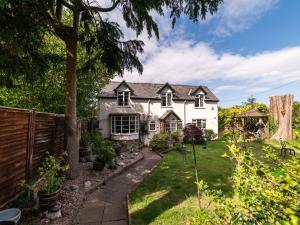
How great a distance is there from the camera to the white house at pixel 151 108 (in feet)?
73.3

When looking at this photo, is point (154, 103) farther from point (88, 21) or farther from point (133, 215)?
point (133, 215)

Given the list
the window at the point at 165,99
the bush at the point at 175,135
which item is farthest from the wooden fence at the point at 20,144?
the window at the point at 165,99

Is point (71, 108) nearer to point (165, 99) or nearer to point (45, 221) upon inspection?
point (45, 221)

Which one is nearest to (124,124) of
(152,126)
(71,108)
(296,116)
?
(152,126)

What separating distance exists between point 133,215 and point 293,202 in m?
4.60

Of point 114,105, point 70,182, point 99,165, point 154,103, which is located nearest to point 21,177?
point 70,182

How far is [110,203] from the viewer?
6754 millimetres

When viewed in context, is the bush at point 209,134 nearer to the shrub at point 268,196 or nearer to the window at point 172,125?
the window at point 172,125

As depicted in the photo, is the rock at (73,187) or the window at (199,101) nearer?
the rock at (73,187)

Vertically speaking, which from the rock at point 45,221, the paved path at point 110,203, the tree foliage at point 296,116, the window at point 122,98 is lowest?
the paved path at point 110,203

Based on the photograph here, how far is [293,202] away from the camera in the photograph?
201 centimetres

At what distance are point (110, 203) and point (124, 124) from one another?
52.2 feet

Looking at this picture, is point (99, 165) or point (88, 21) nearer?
point (88, 21)

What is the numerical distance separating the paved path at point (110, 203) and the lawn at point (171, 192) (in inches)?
13.8
